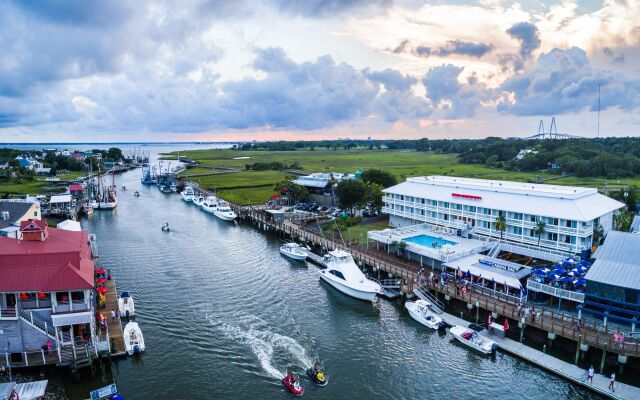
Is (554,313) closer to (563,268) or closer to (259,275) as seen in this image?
(563,268)

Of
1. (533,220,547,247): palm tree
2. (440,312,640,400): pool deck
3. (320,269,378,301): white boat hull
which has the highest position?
(533,220,547,247): palm tree


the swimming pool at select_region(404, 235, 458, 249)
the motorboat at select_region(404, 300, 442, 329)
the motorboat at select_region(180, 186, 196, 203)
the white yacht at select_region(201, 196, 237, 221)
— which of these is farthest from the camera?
the motorboat at select_region(180, 186, 196, 203)

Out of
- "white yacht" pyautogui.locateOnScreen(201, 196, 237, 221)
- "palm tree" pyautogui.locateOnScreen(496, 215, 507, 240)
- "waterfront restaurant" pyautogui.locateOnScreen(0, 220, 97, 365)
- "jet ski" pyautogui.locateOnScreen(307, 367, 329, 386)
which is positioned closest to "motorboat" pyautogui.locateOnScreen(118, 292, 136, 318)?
"waterfront restaurant" pyautogui.locateOnScreen(0, 220, 97, 365)

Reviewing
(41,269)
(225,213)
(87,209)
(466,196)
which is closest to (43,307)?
(41,269)

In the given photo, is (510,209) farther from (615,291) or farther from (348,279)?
(348,279)

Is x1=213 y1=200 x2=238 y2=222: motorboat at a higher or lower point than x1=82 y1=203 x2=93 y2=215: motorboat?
lower

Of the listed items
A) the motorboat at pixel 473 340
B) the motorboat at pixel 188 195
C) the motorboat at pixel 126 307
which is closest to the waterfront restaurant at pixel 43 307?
the motorboat at pixel 126 307

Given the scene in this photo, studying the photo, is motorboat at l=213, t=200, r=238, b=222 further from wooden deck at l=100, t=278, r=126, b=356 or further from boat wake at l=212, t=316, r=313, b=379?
boat wake at l=212, t=316, r=313, b=379
